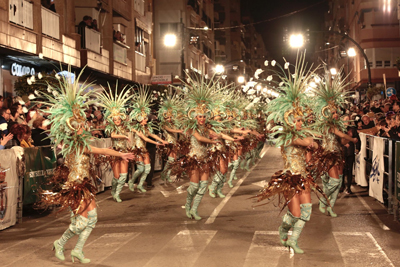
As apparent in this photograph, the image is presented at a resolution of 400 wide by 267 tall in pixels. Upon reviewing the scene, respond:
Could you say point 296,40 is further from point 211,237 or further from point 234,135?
point 211,237

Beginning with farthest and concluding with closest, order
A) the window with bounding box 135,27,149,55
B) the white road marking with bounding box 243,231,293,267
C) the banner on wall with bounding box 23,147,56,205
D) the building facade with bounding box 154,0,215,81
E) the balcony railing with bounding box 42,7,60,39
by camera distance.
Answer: the building facade with bounding box 154,0,215,81 → the window with bounding box 135,27,149,55 → the balcony railing with bounding box 42,7,60,39 → the banner on wall with bounding box 23,147,56,205 → the white road marking with bounding box 243,231,293,267

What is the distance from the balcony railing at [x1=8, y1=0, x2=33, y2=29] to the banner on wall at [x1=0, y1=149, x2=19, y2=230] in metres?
9.71

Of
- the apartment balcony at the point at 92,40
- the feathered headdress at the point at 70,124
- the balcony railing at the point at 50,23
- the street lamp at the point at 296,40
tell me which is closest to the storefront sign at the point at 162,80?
the apartment balcony at the point at 92,40

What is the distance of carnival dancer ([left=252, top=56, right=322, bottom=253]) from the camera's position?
7.89m

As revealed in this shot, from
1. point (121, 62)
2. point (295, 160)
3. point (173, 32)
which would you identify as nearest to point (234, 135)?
point (295, 160)

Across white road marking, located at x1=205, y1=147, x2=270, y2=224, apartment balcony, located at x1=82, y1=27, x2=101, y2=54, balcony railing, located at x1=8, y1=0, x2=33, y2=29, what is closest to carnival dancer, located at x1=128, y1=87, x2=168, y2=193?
white road marking, located at x1=205, y1=147, x2=270, y2=224

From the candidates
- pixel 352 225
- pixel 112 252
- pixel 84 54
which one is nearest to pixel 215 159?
pixel 352 225

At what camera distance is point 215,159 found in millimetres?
12172

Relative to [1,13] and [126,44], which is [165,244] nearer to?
[1,13]

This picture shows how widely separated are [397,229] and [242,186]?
6541 mm

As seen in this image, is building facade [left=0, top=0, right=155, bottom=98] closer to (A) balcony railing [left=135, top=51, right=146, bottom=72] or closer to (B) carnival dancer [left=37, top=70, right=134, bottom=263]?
(A) balcony railing [left=135, top=51, right=146, bottom=72]

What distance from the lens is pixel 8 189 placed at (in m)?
10.2

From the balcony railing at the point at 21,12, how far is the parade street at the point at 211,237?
29.4ft

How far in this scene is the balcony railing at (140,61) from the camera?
37.6m
